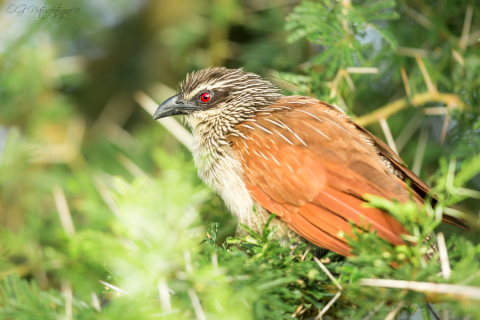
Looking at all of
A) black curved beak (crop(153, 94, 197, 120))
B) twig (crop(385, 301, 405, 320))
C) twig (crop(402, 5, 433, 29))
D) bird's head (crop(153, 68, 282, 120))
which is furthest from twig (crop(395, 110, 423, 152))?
twig (crop(385, 301, 405, 320))

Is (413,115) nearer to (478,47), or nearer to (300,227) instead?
(478,47)

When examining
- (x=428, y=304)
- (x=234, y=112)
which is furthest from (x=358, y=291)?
(x=234, y=112)

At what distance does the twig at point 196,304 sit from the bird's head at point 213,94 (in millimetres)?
2149

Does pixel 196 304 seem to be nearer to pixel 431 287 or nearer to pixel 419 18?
pixel 431 287

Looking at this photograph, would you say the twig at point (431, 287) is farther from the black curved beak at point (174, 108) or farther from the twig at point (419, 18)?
the twig at point (419, 18)

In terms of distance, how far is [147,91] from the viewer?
19.0 feet

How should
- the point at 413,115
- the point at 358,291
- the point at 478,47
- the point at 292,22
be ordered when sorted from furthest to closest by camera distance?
the point at 413,115
the point at 478,47
the point at 292,22
the point at 358,291

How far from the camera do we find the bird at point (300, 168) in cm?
224

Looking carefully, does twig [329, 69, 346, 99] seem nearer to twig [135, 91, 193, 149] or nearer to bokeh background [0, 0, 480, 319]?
bokeh background [0, 0, 480, 319]

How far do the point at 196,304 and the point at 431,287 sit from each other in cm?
83

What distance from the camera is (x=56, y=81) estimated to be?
5207mm

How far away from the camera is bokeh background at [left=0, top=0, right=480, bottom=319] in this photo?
301 centimetres

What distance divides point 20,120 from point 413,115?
485 cm

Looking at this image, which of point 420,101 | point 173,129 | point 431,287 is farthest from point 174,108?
point 431,287
